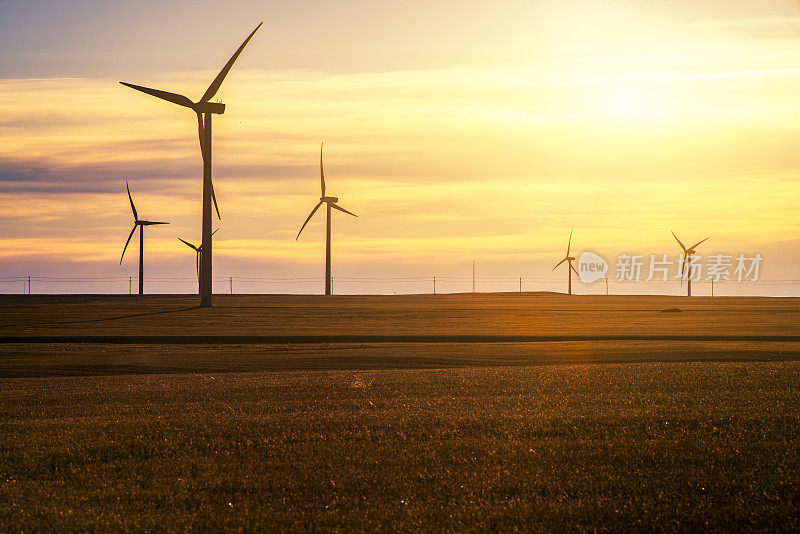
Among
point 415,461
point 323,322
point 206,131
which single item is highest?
point 206,131

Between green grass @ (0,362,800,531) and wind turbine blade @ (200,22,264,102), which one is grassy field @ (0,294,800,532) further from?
wind turbine blade @ (200,22,264,102)

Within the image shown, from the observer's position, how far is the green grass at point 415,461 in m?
10.2

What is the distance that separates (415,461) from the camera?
1237 centimetres

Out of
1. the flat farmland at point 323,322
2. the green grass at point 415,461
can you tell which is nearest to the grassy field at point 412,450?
the green grass at point 415,461

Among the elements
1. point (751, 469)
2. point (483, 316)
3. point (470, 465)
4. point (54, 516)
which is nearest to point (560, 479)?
point (470, 465)

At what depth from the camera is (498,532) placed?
31.6 feet

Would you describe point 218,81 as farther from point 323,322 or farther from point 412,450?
point 412,450

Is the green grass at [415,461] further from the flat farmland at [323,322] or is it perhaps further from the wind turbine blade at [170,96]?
the wind turbine blade at [170,96]

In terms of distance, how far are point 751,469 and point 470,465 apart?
3.82 meters

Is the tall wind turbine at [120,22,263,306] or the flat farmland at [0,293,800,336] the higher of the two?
the tall wind turbine at [120,22,263,306]

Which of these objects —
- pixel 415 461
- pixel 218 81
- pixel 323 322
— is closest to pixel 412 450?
pixel 415 461

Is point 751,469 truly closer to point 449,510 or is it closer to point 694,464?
point 694,464

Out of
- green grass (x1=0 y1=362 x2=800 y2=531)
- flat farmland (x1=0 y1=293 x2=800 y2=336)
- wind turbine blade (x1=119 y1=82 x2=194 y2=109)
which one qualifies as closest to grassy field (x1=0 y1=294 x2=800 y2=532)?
green grass (x1=0 y1=362 x2=800 y2=531)

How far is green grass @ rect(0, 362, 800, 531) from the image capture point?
402 inches
